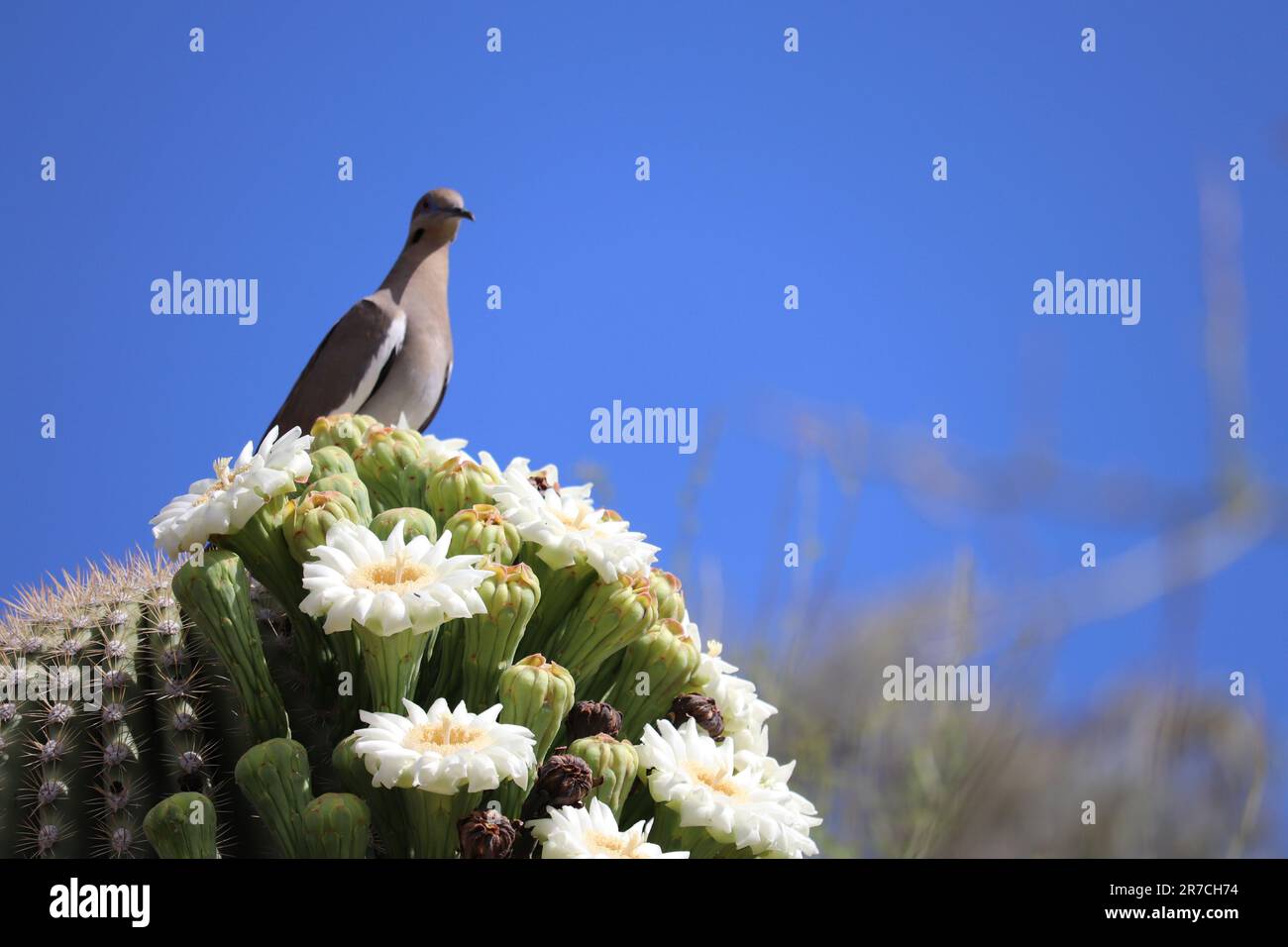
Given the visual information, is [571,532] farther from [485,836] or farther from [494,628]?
[485,836]

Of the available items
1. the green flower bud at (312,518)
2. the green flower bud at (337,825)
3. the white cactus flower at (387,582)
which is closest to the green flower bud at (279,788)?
the green flower bud at (337,825)

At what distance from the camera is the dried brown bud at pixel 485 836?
157 centimetres

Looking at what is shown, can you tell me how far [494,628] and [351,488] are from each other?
377 millimetres

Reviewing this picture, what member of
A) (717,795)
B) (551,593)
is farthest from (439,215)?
(717,795)

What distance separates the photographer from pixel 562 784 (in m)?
1.72

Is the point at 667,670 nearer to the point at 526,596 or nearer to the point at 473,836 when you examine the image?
Answer: the point at 526,596

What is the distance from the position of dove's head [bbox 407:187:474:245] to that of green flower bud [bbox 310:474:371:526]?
2799 mm

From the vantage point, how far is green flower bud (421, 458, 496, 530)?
209 centimetres

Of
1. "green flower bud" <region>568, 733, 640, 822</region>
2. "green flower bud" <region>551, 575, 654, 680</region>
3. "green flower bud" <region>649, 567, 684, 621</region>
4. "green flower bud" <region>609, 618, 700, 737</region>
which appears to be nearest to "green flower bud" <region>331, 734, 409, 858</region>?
"green flower bud" <region>568, 733, 640, 822</region>

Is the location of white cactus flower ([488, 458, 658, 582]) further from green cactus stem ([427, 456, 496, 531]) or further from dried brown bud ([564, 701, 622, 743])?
dried brown bud ([564, 701, 622, 743])

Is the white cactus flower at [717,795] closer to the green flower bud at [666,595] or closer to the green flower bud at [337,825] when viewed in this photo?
the green flower bud at [666,595]

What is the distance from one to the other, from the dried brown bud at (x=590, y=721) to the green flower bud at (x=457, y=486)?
0.41 m
